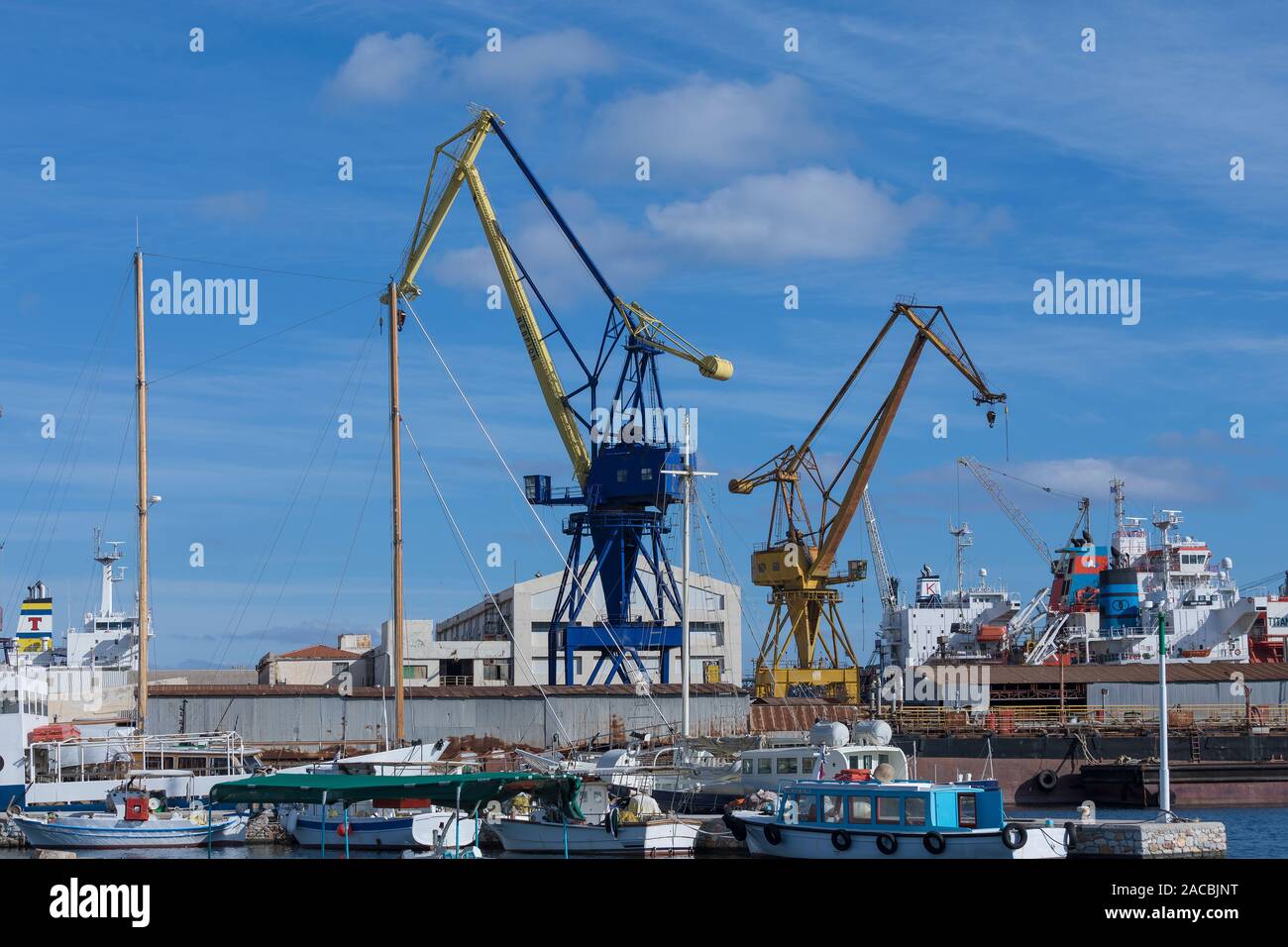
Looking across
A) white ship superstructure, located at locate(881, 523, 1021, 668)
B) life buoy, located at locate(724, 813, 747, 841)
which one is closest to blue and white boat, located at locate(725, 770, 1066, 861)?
life buoy, located at locate(724, 813, 747, 841)

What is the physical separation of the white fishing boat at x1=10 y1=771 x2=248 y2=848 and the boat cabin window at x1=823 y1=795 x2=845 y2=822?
19.9m

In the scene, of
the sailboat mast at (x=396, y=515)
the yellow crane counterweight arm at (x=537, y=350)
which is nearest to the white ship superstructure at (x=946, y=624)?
the yellow crane counterweight arm at (x=537, y=350)

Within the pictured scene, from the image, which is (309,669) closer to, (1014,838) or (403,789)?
(403,789)

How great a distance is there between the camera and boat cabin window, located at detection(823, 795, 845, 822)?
1334 inches

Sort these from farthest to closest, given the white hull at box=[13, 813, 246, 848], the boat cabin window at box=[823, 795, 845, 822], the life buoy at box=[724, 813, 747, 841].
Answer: the white hull at box=[13, 813, 246, 848] < the life buoy at box=[724, 813, 747, 841] < the boat cabin window at box=[823, 795, 845, 822]

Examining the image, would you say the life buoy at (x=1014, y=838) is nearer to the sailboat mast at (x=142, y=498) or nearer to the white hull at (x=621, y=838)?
the white hull at (x=621, y=838)

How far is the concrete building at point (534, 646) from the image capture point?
9500cm

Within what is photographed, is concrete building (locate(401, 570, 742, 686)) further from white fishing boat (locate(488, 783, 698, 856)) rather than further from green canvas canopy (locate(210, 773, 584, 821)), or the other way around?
green canvas canopy (locate(210, 773, 584, 821))

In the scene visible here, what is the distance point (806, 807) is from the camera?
34.7 m

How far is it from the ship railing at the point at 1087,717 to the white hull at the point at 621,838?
33468mm

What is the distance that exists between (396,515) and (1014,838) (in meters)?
27.3

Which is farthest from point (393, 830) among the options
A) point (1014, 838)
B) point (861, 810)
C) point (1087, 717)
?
point (1087, 717)
